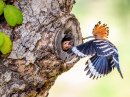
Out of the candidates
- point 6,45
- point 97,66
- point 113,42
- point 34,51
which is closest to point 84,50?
point 97,66

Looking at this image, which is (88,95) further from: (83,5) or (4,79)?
(4,79)

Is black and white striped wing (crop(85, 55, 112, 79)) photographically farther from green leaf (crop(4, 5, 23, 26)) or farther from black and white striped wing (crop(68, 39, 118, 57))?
green leaf (crop(4, 5, 23, 26))

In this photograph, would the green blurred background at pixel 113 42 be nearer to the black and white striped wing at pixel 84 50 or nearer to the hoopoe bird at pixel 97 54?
the hoopoe bird at pixel 97 54

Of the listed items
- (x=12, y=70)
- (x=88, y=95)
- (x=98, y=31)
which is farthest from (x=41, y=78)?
(x=88, y=95)

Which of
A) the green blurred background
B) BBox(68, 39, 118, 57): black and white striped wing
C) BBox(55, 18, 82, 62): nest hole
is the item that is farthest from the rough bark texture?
the green blurred background

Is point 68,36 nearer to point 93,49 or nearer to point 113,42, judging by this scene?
point 93,49

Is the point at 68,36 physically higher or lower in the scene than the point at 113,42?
higher

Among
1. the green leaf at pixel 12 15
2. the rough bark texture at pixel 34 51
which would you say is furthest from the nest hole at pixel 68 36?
the green leaf at pixel 12 15
